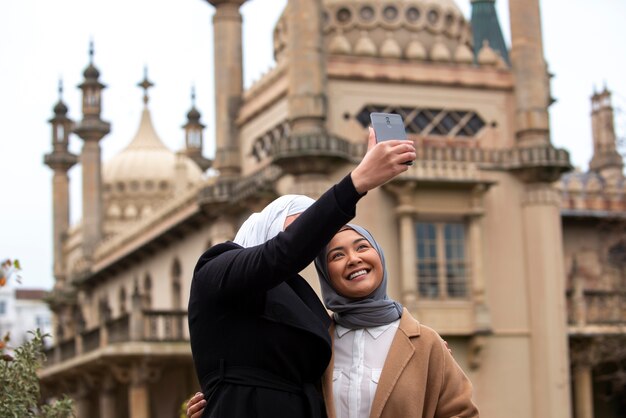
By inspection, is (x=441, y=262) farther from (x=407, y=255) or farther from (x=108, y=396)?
(x=108, y=396)

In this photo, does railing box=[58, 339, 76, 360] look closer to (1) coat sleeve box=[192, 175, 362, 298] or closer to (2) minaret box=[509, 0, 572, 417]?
(2) minaret box=[509, 0, 572, 417]

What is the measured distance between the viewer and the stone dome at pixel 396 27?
2728 cm

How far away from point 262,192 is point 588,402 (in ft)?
28.5

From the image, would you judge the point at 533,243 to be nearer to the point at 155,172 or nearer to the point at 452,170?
the point at 452,170

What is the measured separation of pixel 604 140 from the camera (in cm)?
3872

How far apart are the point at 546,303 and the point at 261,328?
74.0ft

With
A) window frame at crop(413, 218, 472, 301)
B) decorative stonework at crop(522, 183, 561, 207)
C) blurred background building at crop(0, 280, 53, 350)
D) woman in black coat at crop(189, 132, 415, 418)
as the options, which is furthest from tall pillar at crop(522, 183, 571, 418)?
blurred background building at crop(0, 280, 53, 350)

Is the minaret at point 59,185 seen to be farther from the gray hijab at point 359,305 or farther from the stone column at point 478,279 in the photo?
the gray hijab at point 359,305

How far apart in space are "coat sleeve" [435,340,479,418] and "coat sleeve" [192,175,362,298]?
0.77 meters

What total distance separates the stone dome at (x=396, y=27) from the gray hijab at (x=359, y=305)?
72.0 feet

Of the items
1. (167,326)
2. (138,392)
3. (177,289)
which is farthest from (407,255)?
(177,289)

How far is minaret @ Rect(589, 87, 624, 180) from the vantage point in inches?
1480

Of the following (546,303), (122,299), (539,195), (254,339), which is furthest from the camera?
(122,299)

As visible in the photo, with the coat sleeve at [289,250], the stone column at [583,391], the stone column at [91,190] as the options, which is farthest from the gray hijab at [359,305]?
the stone column at [91,190]
